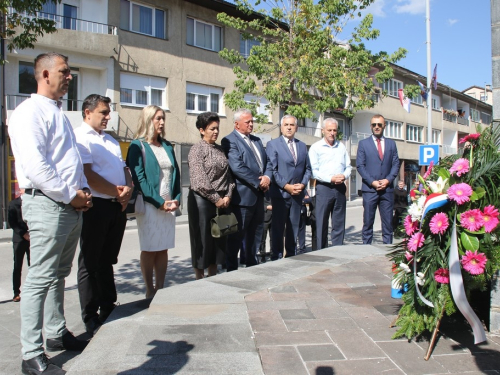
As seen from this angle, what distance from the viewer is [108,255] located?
4.43 meters

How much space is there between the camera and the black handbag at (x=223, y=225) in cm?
535

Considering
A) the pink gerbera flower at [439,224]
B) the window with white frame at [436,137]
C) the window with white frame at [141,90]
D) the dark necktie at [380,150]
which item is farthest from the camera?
the window with white frame at [436,137]

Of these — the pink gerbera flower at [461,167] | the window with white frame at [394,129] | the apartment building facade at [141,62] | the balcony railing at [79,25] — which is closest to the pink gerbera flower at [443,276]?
the pink gerbera flower at [461,167]

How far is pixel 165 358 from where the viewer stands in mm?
2871

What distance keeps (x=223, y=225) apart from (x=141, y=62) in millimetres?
17201

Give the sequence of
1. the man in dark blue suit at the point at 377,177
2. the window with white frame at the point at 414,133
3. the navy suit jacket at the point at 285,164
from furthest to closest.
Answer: the window with white frame at the point at 414,133, the man in dark blue suit at the point at 377,177, the navy suit jacket at the point at 285,164

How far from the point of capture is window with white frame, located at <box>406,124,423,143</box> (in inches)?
1704

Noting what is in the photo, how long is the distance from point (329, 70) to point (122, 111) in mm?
9937

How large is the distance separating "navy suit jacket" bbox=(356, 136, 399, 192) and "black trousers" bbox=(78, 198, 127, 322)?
4298mm

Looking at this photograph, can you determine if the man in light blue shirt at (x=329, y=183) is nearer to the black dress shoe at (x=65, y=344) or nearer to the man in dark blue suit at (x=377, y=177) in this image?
the man in dark blue suit at (x=377, y=177)

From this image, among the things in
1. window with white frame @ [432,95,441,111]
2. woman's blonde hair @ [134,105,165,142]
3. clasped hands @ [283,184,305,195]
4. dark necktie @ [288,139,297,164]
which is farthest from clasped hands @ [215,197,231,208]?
window with white frame @ [432,95,441,111]

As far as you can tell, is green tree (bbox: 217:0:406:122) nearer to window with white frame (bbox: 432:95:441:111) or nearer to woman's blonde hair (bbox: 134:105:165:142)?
woman's blonde hair (bbox: 134:105:165:142)

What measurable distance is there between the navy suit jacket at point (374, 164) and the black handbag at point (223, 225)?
284 centimetres

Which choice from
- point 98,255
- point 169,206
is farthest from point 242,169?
point 98,255
